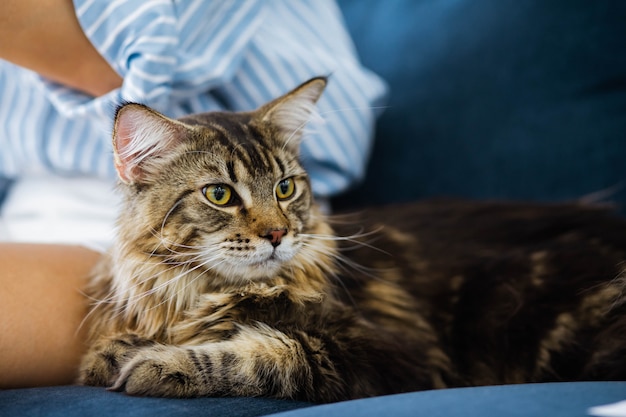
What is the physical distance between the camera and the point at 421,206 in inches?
65.1

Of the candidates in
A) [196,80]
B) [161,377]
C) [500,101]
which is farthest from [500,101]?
[161,377]

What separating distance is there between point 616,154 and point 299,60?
915mm

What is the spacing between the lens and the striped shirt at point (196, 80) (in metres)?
1.38

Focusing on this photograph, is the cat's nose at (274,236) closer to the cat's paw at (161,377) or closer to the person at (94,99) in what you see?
the cat's paw at (161,377)

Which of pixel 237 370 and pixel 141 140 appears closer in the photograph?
pixel 237 370

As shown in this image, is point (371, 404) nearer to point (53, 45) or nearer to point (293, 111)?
point (293, 111)

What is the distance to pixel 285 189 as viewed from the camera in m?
1.31

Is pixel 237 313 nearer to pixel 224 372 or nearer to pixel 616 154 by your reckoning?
pixel 224 372

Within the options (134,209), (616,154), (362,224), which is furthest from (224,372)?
(616,154)

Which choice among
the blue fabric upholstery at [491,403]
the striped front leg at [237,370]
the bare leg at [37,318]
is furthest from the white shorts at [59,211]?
the blue fabric upholstery at [491,403]

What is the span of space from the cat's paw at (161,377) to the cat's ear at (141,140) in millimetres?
384

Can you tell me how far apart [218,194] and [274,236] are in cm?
15

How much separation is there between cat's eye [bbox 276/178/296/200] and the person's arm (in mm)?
554

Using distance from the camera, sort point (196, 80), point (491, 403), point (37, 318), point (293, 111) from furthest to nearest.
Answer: point (196, 80), point (293, 111), point (37, 318), point (491, 403)
